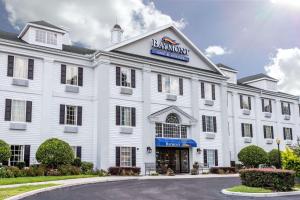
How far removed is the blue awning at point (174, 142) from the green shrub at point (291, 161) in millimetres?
11700

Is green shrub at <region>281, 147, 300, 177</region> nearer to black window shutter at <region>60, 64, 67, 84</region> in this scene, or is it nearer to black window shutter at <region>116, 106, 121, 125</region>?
black window shutter at <region>116, 106, 121, 125</region>

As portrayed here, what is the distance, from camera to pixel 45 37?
99.3 ft

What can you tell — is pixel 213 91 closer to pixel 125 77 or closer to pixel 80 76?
pixel 125 77

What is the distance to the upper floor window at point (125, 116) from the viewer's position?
30734 millimetres

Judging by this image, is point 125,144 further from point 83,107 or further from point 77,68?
point 77,68

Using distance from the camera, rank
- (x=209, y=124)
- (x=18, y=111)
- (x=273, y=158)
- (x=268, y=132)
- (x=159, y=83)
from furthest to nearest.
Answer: (x=268, y=132) < (x=273, y=158) < (x=209, y=124) < (x=159, y=83) < (x=18, y=111)

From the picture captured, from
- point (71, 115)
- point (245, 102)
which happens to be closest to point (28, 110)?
point (71, 115)

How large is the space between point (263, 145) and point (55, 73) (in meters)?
27.3

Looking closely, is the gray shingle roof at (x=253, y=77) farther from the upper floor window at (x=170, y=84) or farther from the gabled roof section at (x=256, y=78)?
the upper floor window at (x=170, y=84)

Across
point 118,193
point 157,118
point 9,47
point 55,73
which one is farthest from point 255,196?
point 9,47

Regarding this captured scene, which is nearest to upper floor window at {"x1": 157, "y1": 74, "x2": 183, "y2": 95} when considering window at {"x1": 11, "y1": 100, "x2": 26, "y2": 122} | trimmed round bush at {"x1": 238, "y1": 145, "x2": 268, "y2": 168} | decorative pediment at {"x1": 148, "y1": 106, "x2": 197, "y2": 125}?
decorative pediment at {"x1": 148, "y1": 106, "x2": 197, "y2": 125}

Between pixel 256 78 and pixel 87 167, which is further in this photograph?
pixel 256 78

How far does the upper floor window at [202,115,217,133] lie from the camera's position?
1436 inches

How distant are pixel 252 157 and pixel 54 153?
22112 millimetres
